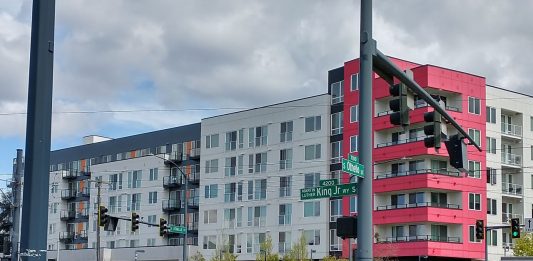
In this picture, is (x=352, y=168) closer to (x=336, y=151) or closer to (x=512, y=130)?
(x=336, y=151)

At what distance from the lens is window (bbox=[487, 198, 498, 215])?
3016 inches

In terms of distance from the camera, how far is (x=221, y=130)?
307 feet

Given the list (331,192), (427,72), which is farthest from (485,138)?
(331,192)

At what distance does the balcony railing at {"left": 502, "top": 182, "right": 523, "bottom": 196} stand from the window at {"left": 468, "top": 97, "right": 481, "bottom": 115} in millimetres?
7623

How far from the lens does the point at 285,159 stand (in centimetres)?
8538

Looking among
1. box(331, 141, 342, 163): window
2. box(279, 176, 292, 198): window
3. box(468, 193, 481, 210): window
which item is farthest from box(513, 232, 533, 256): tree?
box(279, 176, 292, 198): window

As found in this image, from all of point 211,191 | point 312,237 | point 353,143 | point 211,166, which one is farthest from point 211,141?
point 353,143

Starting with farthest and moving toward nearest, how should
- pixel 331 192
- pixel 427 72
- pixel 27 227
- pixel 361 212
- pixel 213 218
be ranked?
pixel 213 218, pixel 427 72, pixel 331 192, pixel 361 212, pixel 27 227

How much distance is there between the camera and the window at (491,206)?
7661 cm

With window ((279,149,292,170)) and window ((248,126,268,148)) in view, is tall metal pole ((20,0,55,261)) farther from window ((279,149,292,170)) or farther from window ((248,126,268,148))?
window ((248,126,268,148))

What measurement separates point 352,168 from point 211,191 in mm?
76498

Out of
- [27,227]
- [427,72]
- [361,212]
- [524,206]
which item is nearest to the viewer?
[27,227]

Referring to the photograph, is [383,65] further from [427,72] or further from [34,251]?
[427,72]

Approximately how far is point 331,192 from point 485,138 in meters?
58.1
